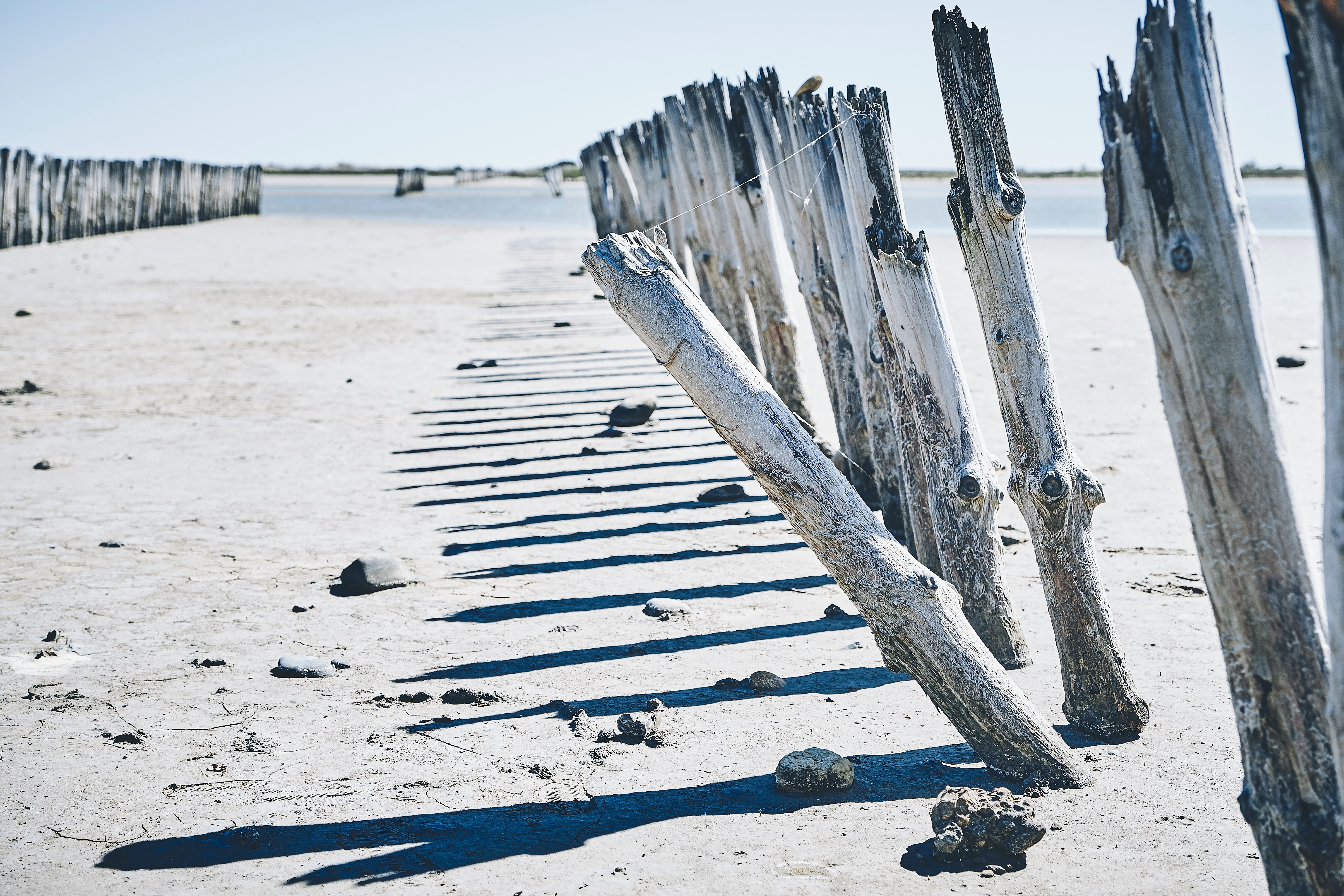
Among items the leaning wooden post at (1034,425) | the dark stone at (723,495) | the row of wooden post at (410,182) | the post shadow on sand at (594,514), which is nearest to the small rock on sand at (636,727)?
the leaning wooden post at (1034,425)

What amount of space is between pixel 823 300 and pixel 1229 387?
392 centimetres

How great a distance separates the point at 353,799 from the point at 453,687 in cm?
84

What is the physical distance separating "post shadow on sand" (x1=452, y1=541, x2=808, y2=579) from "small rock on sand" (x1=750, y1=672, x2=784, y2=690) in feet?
4.81

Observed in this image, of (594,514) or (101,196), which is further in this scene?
(101,196)

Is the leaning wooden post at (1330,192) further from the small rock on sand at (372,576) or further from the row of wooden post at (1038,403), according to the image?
the small rock on sand at (372,576)

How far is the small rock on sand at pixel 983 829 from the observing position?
276 cm

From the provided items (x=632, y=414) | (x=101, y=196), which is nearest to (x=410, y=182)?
(x=101, y=196)

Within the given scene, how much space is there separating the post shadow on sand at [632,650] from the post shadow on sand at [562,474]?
9.02ft

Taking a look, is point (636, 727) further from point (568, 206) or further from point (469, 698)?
point (568, 206)

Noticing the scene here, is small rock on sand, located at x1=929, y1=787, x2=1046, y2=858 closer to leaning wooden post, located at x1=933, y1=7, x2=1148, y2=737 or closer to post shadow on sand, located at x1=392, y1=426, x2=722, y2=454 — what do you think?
A: leaning wooden post, located at x1=933, y1=7, x2=1148, y2=737

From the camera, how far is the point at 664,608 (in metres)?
4.66

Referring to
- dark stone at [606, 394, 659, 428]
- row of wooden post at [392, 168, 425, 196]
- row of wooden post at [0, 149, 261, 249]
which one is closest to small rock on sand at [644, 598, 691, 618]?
dark stone at [606, 394, 659, 428]

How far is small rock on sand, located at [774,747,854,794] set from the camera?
124 inches

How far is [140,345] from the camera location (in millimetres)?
12117
